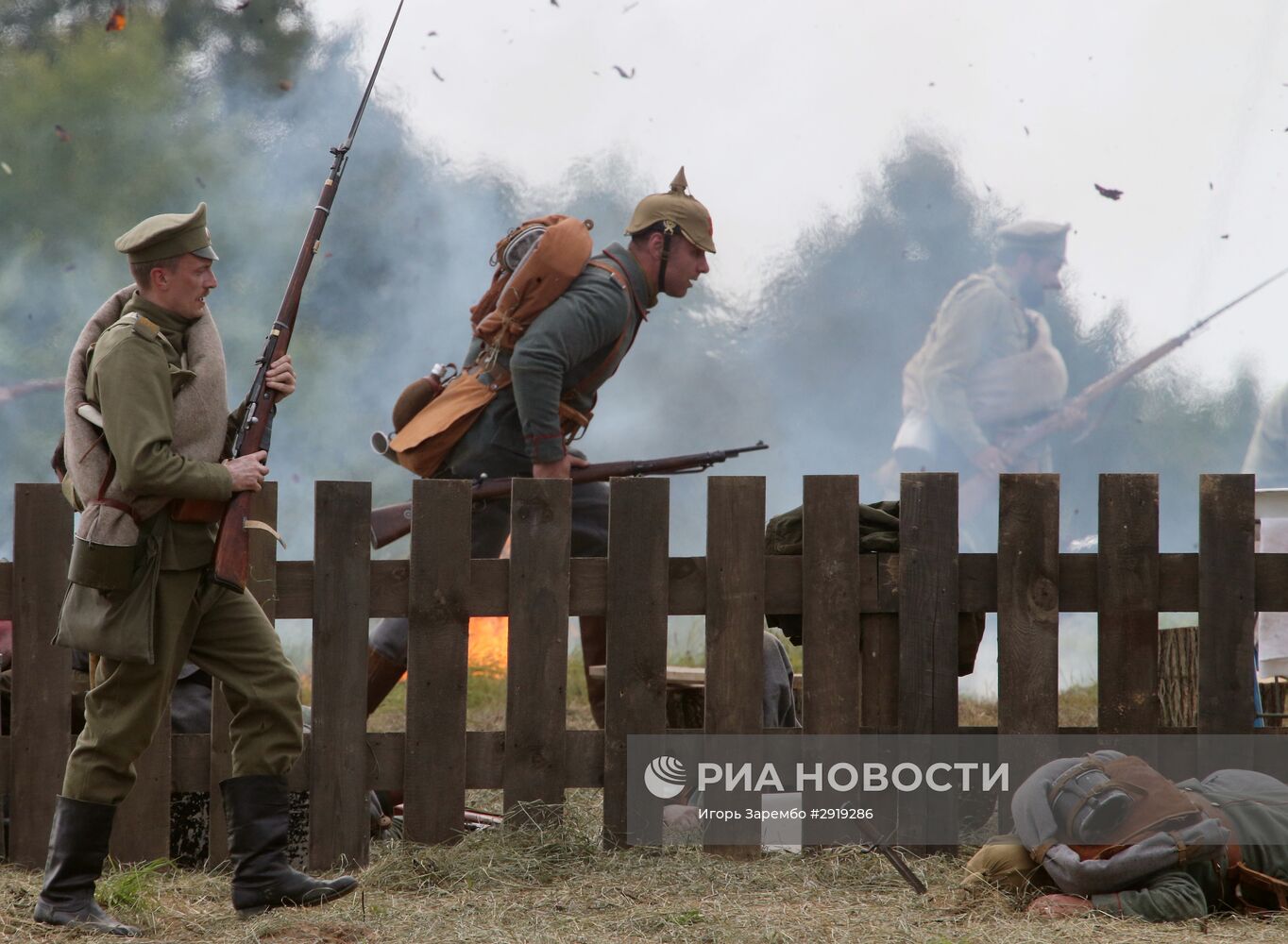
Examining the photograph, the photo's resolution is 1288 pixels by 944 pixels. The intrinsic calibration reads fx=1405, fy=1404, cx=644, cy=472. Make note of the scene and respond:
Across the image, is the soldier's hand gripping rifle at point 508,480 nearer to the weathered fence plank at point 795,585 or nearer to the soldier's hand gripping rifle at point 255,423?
the weathered fence plank at point 795,585

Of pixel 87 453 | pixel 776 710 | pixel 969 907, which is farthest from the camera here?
pixel 776 710

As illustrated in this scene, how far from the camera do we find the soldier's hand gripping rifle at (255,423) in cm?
351

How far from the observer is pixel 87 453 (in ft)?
11.2

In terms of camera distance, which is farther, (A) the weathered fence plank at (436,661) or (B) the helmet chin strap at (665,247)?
(B) the helmet chin strap at (665,247)

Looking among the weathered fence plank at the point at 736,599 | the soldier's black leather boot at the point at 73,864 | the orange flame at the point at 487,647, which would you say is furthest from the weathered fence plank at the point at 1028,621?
the orange flame at the point at 487,647

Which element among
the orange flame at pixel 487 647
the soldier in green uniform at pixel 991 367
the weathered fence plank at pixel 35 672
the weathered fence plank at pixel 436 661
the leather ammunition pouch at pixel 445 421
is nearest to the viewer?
the weathered fence plank at pixel 35 672

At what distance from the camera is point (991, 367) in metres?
11.5

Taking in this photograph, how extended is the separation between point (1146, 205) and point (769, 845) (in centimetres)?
861

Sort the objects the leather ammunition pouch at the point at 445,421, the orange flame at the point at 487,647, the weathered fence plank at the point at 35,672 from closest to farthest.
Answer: the weathered fence plank at the point at 35,672 → the leather ammunition pouch at the point at 445,421 → the orange flame at the point at 487,647

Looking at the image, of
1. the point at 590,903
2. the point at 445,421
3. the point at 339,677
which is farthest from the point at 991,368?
the point at 590,903

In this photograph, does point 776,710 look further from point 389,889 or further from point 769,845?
point 389,889

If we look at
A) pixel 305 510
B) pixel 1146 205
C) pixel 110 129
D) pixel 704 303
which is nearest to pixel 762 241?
pixel 704 303

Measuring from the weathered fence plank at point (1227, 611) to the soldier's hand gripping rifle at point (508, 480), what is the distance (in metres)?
1.54

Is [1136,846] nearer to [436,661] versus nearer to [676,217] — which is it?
[436,661]
